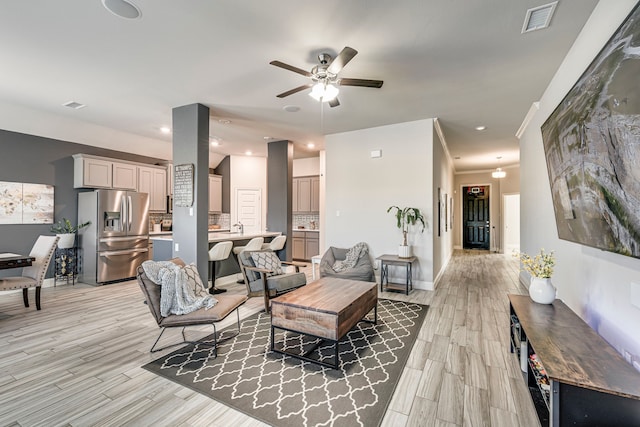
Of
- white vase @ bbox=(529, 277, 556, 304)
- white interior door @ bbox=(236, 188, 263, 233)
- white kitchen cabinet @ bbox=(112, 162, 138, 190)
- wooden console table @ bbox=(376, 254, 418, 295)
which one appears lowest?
wooden console table @ bbox=(376, 254, 418, 295)

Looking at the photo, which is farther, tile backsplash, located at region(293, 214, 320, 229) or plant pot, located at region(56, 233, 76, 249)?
tile backsplash, located at region(293, 214, 320, 229)

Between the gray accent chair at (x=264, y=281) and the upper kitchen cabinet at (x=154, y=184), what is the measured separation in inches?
160

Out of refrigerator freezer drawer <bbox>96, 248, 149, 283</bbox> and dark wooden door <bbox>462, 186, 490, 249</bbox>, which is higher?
dark wooden door <bbox>462, 186, 490, 249</bbox>

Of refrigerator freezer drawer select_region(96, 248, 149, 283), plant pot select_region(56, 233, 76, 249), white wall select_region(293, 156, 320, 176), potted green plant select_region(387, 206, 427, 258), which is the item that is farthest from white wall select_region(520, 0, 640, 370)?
plant pot select_region(56, 233, 76, 249)

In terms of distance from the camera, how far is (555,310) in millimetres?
2377

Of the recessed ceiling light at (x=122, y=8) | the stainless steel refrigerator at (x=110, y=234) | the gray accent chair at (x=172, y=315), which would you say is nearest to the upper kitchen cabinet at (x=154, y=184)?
the stainless steel refrigerator at (x=110, y=234)

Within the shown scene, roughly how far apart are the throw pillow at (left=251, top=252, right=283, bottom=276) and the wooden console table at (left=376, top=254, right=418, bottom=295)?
1.86 m

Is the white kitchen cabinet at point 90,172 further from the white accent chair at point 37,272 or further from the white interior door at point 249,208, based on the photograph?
the white interior door at point 249,208

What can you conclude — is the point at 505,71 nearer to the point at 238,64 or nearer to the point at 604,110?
the point at 604,110

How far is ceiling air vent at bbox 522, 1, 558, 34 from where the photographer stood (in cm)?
224

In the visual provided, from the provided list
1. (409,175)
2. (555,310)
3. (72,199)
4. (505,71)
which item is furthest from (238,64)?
(72,199)

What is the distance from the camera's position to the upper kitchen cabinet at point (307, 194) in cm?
821

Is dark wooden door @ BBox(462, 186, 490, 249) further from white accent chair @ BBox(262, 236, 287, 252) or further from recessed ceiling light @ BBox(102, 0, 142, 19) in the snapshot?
recessed ceiling light @ BBox(102, 0, 142, 19)

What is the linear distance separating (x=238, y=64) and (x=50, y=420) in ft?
11.0
